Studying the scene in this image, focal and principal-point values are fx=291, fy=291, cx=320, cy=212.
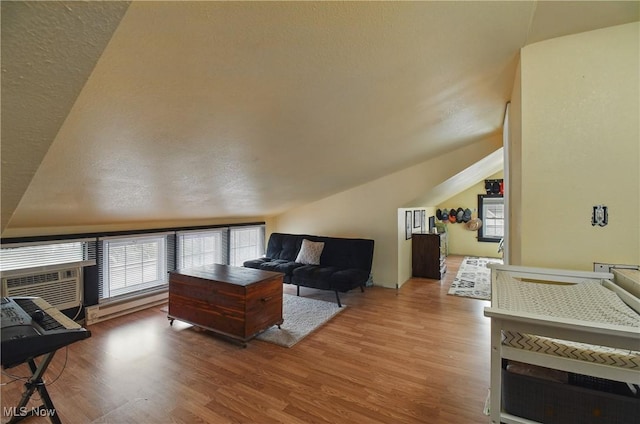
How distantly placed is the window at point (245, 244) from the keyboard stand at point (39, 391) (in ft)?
10.9

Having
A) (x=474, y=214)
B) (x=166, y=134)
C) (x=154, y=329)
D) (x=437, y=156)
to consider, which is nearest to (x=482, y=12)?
(x=166, y=134)

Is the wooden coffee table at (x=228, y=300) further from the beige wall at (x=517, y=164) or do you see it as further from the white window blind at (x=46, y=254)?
the beige wall at (x=517, y=164)

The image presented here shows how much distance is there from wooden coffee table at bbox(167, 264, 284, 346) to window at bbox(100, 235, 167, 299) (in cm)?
91

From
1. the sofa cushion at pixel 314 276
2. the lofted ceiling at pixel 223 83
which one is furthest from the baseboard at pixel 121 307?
the sofa cushion at pixel 314 276

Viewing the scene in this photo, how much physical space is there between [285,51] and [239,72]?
0.24m

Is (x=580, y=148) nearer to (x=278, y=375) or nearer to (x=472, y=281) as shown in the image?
(x=278, y=375)

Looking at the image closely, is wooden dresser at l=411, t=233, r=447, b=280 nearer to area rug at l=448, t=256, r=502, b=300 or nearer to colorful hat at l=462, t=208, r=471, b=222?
area rug at l=448, t=256, r=502, b=300

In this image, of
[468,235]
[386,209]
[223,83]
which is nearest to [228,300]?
[223,83]

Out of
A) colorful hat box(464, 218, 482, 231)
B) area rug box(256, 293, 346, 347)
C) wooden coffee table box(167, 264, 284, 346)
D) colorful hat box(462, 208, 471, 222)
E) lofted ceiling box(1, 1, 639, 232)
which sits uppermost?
lofted ceiling box(1, 1, 639, 232)

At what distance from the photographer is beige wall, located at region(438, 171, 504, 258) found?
786 centimetres

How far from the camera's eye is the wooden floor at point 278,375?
194 centimetres

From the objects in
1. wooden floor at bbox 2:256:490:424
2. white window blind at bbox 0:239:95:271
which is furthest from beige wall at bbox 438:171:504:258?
white window blind at bbox 0:239:95:271

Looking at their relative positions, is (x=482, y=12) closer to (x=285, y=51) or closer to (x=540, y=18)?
(x=540, y=18)

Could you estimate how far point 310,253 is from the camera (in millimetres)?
4840
